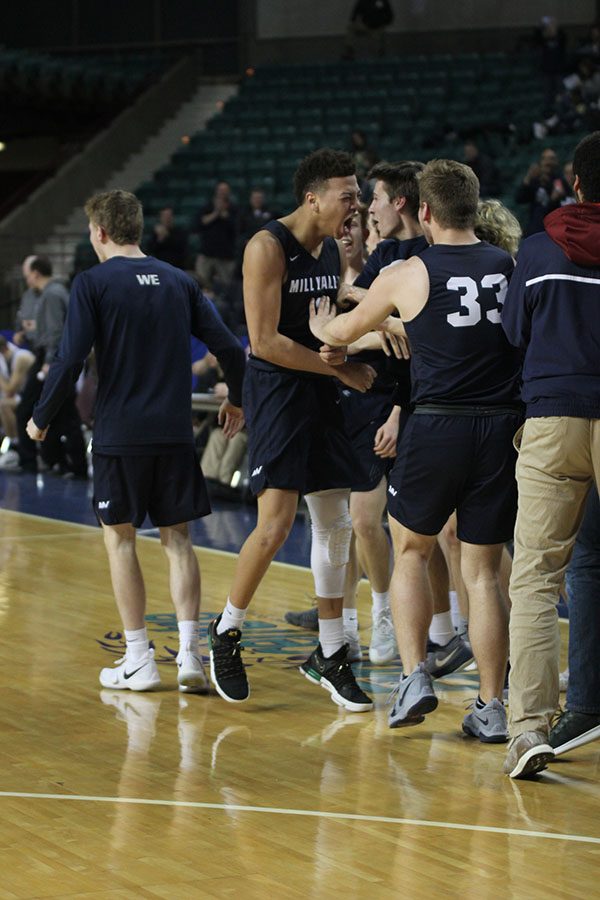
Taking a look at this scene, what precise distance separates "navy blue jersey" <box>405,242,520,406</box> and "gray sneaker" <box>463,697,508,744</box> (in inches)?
38.8

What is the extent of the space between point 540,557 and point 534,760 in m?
0.58

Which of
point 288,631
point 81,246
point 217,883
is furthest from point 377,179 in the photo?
point 81,246

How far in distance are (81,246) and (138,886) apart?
17.6m

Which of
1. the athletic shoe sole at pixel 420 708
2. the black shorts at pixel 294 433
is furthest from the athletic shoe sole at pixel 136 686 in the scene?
the athletic shoe sole at pixel 420 708

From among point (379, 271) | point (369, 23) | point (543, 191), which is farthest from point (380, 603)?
point (369, 23)

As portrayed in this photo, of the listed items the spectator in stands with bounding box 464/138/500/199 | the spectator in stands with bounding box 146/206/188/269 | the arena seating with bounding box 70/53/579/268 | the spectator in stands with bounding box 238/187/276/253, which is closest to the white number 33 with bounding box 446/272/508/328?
the spectator in stands with bounding box 464/138/500/199

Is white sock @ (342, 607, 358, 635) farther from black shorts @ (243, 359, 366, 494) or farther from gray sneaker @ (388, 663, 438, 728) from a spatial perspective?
gray sneaker @ (388, 663, 438, 728)

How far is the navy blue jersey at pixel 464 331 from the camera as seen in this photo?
176 inches

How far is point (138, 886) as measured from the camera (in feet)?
10.9

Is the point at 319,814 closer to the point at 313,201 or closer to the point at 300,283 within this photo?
the point at 300,283

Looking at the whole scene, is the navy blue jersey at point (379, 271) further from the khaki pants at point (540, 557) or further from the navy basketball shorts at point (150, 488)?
the khaki pants at point (540, 557)

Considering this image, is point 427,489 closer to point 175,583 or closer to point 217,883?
point 175,583

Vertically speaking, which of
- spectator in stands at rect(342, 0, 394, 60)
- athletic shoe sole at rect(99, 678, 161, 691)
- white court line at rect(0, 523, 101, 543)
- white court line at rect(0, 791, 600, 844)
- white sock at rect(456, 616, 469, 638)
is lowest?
white court line at rect(0, 523, 101, 543)

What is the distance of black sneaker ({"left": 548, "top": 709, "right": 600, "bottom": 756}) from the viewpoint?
4.48 m
